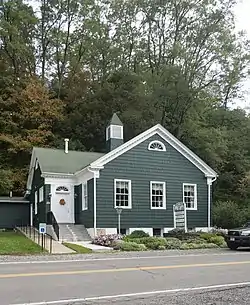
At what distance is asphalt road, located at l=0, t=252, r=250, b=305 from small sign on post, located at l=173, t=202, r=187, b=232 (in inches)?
460

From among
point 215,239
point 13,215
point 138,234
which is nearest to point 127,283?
point 215,239

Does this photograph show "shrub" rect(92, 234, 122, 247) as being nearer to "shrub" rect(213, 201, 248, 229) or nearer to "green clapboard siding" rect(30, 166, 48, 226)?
"green clapboard siding" rect(30, 166, 48, 226)

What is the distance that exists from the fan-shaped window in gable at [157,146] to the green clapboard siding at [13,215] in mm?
12095

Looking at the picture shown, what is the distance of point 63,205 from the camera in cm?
2917

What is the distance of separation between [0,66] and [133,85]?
13.2 m

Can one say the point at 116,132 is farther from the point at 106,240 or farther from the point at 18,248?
the point at 18,248

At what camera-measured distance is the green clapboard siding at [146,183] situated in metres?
27.4

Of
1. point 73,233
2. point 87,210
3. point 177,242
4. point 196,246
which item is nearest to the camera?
point 196,246

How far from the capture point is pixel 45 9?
49.3 m

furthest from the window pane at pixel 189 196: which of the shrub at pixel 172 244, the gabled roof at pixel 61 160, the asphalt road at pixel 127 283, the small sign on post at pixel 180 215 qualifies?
the asphalt road at pixel 127 283

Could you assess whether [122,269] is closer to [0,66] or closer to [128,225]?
[128,225]

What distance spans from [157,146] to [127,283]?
1962 centimetres

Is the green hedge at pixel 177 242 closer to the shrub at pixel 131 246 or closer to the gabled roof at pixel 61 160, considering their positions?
the shrub at pixel 131 246

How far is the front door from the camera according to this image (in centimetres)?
2880
